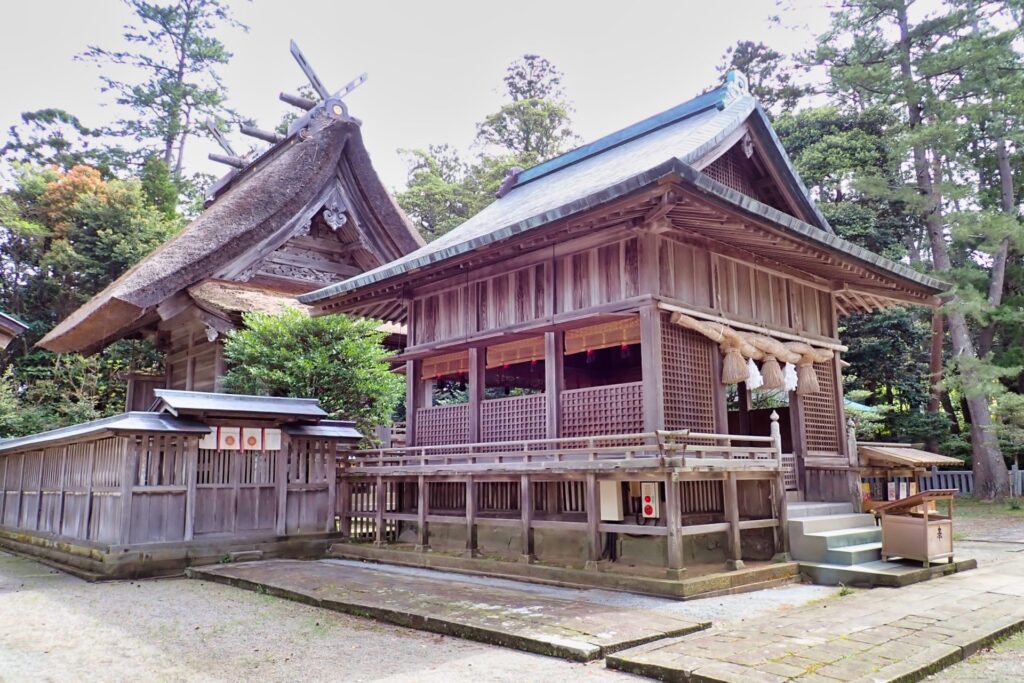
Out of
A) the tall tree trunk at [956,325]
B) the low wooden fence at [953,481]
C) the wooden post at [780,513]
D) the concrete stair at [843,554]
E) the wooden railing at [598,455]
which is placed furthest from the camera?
the low wooden fence at [953,481]

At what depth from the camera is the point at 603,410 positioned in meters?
10.2

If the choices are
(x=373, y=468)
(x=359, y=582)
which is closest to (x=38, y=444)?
(x=373, y=468)

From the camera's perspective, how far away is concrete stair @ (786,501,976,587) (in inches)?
338

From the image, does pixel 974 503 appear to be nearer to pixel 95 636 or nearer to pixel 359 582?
pixel 359 582

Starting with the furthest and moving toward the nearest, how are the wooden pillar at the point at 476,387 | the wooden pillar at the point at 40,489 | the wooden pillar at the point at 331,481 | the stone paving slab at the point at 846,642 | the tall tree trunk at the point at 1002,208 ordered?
the tall tree trunk at the point at 1002,208, the wooden pillar at the point at 40,489, the wooden pillar at the point at 331,481, the wooden pillar at the point at 476,387, the stone paving slab at the point at 846,642

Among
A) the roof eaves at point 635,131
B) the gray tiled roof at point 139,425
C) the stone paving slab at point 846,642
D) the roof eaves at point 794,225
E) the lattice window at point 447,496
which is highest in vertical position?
the roof eaves at point 635,131

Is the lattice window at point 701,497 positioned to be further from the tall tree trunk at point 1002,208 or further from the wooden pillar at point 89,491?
the tall tree trunk at point 1002,208

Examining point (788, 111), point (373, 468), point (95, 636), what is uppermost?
point (788, 111)

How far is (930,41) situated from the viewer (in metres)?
22.5

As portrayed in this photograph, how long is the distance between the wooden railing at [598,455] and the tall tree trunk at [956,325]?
12078 millimetres

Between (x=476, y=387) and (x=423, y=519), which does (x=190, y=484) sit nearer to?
(x=423, y=519)

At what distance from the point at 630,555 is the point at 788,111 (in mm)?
27855

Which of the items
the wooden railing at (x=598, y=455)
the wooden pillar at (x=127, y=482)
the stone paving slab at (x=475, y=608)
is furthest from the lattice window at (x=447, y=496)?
the wooden pillar at (x=127, y=482)

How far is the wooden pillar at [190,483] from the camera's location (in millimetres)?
10758
